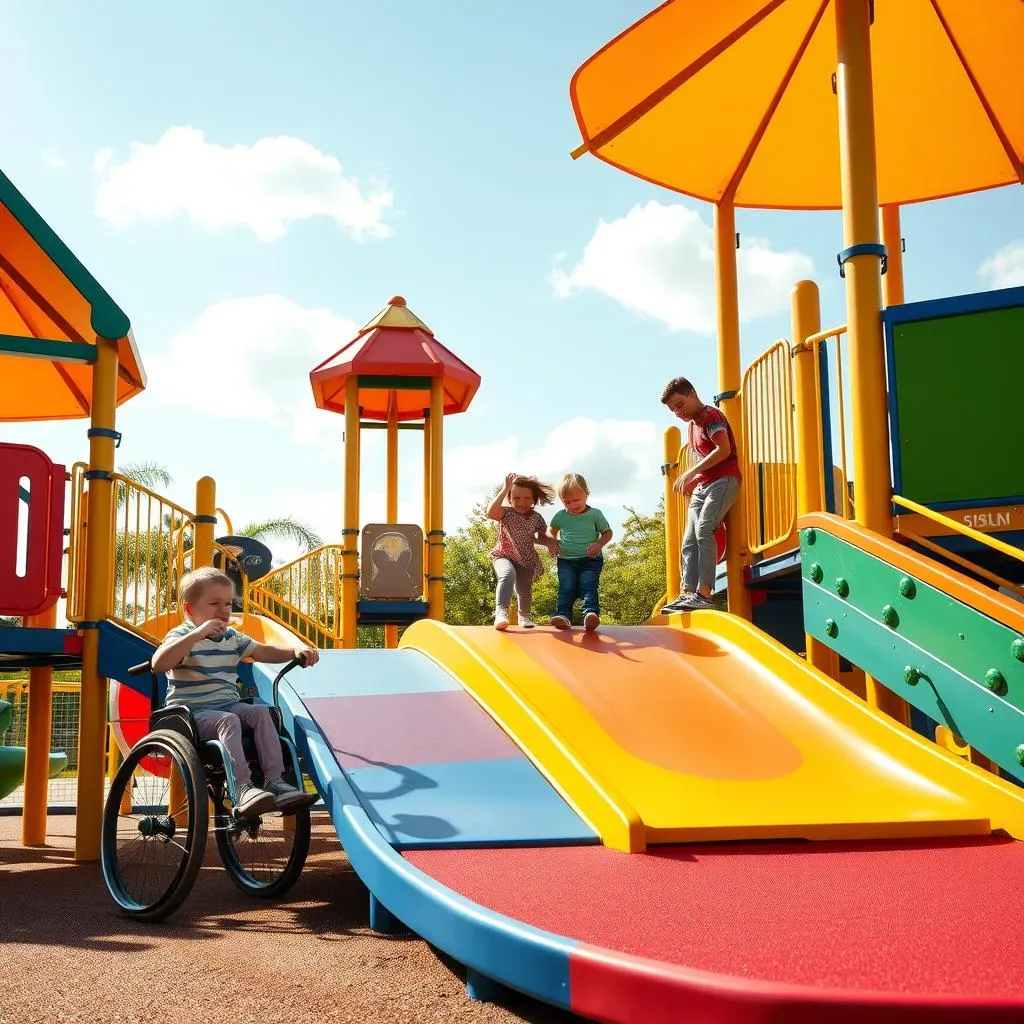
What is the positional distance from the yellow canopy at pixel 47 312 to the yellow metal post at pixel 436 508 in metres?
4.51

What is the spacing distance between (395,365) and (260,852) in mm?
9356

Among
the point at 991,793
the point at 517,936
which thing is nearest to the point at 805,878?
the point at 517,936

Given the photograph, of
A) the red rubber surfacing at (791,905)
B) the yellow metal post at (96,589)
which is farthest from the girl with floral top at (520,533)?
the red rubber surfacing at (791,905)

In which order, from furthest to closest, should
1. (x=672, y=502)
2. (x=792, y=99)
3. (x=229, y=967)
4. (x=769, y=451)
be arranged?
1. (x=792, y=99)
2. (x=672, y=502)
3. (x=769, y=451)
4. (x=229, y=967)

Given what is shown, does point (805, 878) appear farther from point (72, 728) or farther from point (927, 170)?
point (72, 728)

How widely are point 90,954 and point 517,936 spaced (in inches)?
77.2

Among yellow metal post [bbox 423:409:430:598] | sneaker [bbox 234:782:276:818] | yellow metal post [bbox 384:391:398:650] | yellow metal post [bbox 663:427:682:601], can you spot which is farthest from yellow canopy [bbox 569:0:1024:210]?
yellow metal post [bbox 384:391:398:650]

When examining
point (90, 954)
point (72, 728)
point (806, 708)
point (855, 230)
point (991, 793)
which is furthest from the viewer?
point (72, 728)

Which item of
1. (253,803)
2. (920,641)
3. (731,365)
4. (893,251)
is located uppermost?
(893,251)

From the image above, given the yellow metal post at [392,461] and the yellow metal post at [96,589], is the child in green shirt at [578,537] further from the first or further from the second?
the yellow metal post at [392,461]

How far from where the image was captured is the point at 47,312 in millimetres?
9188

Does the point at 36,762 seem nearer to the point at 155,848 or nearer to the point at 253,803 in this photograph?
the point at 155,848

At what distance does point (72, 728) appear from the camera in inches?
737

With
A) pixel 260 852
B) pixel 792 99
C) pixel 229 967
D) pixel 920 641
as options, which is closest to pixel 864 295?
pixel 920 641
